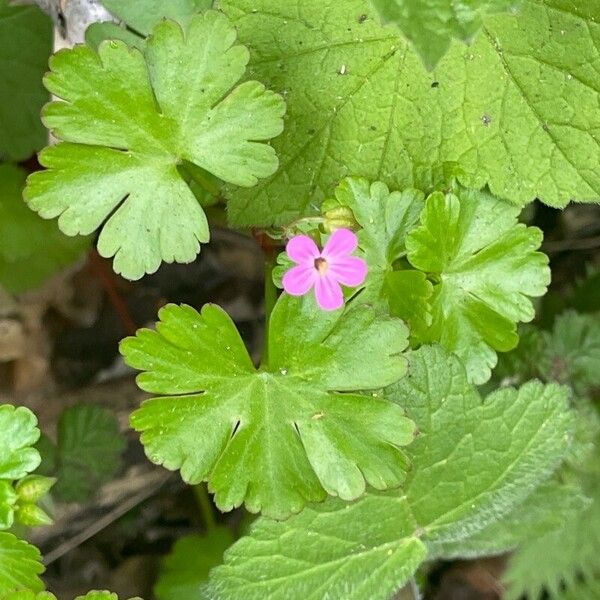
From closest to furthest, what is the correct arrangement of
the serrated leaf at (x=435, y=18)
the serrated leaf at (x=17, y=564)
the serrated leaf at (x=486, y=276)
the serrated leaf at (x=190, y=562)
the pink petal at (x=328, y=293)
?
the serrated leaf at (x=435, y=18)
the pink petal at (x=328, y=293)
the serrated leaf at (x=17, y=564)
the serrated leaf at (x=486, y=276)
the serrated leaf at (x=190, y=562)

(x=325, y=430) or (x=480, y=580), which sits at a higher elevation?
(x=325, y=430)

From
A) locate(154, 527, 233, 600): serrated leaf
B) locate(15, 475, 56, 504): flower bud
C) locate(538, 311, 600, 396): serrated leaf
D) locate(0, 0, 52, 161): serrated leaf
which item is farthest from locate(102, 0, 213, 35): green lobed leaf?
locate(154, 527, 233, 600): serrated leaf

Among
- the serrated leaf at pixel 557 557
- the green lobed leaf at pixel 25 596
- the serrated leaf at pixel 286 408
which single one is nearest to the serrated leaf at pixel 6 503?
the green lobed leaf at pixel 25 596

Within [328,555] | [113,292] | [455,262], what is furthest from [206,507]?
[455,262]

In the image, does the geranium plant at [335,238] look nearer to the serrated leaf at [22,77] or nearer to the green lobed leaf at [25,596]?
the green lobed leaf at [25,596]

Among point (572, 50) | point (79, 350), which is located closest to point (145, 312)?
point (79, 350)

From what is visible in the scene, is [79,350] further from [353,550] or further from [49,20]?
[353,550]

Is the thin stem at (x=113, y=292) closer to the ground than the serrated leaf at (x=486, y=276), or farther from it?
closer to the ground

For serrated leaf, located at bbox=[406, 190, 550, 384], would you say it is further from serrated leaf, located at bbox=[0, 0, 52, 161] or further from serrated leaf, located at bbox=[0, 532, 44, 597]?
serrated leaf, located at bbox=[0, 0, 52, 161]
